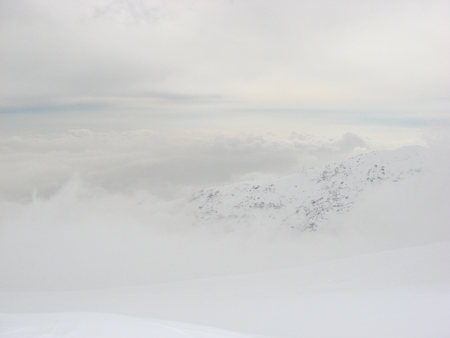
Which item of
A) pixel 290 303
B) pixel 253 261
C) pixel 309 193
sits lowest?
pixel 290 303

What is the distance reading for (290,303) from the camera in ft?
33.2

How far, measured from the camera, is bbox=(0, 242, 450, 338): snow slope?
6621 mm

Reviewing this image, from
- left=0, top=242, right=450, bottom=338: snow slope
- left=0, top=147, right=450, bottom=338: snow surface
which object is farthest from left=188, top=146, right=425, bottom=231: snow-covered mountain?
left=0, top=242, right=450, bottom=338: snow slope

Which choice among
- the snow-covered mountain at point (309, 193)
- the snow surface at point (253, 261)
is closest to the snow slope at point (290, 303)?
the snow surface at point (253, 261)

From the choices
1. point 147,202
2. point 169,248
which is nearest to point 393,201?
point 169,248

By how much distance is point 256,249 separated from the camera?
29188 millimetres

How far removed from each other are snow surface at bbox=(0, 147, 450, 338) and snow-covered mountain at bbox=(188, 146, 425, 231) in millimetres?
160

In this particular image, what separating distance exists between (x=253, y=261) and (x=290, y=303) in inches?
635

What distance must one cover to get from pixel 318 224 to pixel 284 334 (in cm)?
2319

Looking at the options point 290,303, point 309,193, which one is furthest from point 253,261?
point 290,303

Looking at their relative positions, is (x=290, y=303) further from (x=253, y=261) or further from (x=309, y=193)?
(x=309, y=193)

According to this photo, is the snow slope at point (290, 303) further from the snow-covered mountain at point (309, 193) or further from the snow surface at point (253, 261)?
the snow-covered mountain at point (309, 193)

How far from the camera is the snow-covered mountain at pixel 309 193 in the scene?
99.3ft

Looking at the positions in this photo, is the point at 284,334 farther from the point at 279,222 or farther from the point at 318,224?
the point at 279,222
